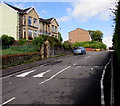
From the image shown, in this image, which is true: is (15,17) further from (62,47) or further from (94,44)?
(94,44)

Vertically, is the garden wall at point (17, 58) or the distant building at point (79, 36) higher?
the distant building at point (79, 36)

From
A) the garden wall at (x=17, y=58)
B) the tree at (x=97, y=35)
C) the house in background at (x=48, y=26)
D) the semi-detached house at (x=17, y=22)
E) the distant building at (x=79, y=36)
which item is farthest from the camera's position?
the tree at (x=97, y=35)

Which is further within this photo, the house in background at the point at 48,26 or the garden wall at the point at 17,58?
the house in background at the point at 48,26

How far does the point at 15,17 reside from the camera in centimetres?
3556

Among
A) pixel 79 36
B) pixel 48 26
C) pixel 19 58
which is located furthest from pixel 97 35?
pixel 19 58

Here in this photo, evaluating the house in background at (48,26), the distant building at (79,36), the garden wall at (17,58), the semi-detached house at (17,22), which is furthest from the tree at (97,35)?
the garden wall at (17,58)

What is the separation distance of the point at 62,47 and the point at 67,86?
84.4 feet

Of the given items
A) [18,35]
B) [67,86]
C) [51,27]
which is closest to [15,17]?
[18,35]

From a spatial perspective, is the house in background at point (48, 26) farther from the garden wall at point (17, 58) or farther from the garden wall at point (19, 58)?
the garden wall at point (17, 58)

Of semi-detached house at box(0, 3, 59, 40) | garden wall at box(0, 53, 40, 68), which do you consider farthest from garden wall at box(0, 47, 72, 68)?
semi-detached house at box(0, 3, 59, 40)

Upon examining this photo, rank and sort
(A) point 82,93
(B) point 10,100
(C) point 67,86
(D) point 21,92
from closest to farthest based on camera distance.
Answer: (B) point 10,100 → (A) point 82,93 → (D) point 21,92 → (C) point 67,86

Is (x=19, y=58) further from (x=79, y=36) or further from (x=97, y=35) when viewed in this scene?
(x=97, y=35)

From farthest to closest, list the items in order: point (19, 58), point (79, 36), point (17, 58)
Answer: point (79, 36)
point (19, 58)
point (17, 58)

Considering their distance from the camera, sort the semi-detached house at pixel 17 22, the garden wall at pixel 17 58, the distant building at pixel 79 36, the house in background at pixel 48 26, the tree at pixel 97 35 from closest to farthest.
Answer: the garden wall at pixel 17 58 → the semi-detached house at pixel 17 22 → the house in background at pixel 48 26 → the distant building at pixel 79 36 → the tree at pixel 97 35
